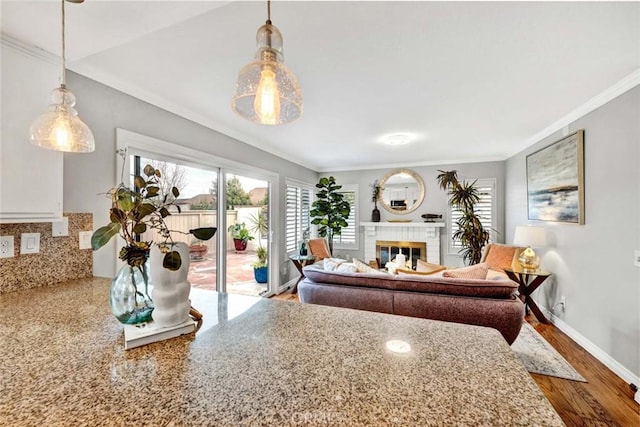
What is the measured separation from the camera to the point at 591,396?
2.03 meters

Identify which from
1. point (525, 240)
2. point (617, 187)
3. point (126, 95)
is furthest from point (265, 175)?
point (617, 187)

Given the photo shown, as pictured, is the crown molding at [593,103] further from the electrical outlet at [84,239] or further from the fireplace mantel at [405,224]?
the electrical outlet at [84,239]

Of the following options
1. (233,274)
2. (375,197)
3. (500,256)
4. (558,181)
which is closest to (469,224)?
(500,256)

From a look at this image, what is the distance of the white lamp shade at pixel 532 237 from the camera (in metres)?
3.25

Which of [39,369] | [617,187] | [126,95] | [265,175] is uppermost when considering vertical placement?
[126,95]

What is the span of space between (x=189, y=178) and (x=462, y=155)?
4469 mm

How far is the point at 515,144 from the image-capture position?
13.4ft

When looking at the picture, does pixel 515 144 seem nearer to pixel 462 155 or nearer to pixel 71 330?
pixel 462 155

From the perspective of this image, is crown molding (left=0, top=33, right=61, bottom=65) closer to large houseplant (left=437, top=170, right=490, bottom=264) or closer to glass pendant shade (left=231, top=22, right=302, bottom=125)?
glass pendant shade (left=231, top=22, right=302, bottom=125)

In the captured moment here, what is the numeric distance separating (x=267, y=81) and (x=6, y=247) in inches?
66.1

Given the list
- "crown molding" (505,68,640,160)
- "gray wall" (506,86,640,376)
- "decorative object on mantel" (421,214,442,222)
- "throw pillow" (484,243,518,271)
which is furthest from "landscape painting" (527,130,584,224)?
"decorative object on mantel" (421,214,442,222)

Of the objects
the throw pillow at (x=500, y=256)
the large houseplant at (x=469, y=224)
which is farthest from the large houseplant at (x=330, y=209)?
the throw pillow at (x=500, y=256)

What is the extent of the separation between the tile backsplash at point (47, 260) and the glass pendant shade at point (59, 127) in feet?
2.01

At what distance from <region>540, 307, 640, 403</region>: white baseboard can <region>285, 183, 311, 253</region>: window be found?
153 inches
